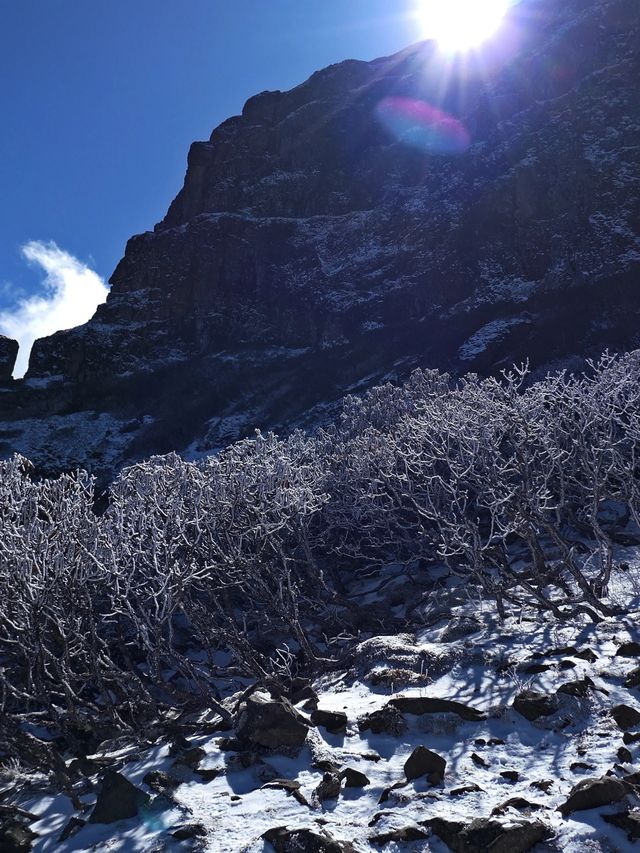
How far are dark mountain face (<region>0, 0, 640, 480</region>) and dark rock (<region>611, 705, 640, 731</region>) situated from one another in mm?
52533

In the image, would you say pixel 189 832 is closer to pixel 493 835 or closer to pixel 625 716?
pixel 493 835

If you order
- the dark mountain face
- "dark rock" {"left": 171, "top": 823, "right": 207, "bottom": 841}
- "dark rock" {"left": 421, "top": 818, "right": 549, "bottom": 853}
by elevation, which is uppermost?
the dark mountain face

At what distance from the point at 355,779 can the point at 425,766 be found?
1.12m

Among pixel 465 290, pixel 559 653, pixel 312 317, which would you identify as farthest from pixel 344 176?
pixel 559 653

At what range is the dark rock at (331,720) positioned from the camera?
37.9 feet

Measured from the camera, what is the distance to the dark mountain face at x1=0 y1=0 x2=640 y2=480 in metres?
73.8

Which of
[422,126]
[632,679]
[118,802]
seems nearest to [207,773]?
[118,802]

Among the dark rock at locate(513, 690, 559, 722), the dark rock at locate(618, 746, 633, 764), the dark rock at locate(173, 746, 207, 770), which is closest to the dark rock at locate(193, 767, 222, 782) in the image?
the dark rock at locate(173, 746, 207, 770)

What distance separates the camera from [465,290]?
79.0 m

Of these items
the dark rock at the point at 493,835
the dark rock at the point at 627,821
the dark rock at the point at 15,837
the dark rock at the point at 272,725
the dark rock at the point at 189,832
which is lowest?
the dark rock at the point at 627,821

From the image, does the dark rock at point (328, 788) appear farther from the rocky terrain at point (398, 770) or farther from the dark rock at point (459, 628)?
the dark rock at point (459, 628)

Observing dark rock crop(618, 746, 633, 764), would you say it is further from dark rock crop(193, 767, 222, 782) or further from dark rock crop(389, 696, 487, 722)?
dark rock crop(193, 767, 222, 782)

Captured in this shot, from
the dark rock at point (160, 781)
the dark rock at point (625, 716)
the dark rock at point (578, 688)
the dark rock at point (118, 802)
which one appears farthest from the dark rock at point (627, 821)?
the dark rock at point (118, 802)

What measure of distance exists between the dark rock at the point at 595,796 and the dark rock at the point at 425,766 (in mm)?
1871
